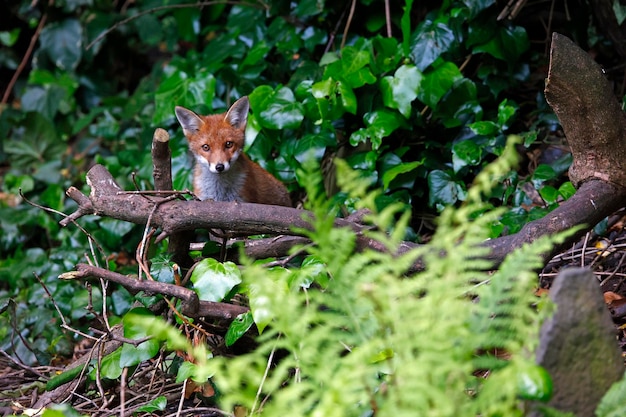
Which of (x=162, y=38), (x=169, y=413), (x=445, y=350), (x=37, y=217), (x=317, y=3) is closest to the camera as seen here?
(x=445, y=350)

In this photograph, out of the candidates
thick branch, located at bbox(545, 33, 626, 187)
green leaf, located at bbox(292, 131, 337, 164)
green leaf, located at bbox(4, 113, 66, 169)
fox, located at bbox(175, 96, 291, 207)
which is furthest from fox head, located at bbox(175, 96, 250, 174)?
green leaf, located at bbox(4, 113, 66, 169)

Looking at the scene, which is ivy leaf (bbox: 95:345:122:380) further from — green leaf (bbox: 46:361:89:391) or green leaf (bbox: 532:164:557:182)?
green leaf (bbox: 532:164:557:182)

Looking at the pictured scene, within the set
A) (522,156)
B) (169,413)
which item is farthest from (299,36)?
(169,413)

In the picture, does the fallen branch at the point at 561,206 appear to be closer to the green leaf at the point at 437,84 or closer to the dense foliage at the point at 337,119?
the dense foliage at the point at 337,119

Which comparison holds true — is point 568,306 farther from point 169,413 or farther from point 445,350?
point 169,413

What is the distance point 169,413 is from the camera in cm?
406

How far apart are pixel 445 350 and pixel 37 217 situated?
6.26 m

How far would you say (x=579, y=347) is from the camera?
2516 millimetres

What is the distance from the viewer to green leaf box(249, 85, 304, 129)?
595cm

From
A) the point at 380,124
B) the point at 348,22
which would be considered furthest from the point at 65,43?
the point at 380,124

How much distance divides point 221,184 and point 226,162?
24 centimetres

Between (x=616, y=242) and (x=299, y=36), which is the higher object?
(x=299, y=36)

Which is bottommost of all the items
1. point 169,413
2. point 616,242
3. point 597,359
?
point 169,413

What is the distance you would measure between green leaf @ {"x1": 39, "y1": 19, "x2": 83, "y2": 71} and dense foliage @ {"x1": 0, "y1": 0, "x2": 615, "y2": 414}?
4.81 ft
